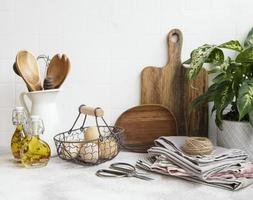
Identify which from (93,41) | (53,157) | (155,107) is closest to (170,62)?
(155,107)

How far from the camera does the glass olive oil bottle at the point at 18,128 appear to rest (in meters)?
1.12

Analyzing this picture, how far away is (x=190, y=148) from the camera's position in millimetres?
997

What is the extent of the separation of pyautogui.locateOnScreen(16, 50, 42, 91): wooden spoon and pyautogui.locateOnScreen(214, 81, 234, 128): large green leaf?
1.91 ft

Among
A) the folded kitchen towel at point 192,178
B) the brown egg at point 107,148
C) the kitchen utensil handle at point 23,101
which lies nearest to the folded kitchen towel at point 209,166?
the folded kitchen towel at point 192,178

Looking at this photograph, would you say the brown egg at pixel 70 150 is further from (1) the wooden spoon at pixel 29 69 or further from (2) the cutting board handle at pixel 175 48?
(2) the cutting board handle at pixel 175 48

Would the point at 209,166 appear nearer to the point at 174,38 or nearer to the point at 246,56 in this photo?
the point at 246,56

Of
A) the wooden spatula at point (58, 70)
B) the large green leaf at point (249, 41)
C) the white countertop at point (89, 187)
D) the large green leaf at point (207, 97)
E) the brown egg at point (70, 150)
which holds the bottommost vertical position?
the white countertop at point (89, 187)

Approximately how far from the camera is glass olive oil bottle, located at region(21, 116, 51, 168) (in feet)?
3.43

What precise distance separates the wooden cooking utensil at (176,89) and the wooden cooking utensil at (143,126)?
0.04 metres

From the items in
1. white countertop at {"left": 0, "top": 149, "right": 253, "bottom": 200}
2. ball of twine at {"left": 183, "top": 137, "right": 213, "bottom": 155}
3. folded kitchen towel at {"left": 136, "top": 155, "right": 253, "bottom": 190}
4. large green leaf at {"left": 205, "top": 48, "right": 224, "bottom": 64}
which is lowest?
white countertop at {"left": 0, "top": 149, "right": 253, "bottom": 200}

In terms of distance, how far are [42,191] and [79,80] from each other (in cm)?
54

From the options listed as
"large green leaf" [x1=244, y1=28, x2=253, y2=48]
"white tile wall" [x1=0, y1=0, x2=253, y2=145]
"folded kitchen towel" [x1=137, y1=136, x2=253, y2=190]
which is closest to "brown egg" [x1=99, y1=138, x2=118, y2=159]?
"folded kitchen towel" [x1=137, y1=136, x2=253, y2=190]

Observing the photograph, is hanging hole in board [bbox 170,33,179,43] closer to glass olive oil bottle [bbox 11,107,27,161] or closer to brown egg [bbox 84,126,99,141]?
brown egg [bbox 84,126,99,141]

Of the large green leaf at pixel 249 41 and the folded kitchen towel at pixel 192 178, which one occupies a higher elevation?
the large green leaf at pixel 249 41
